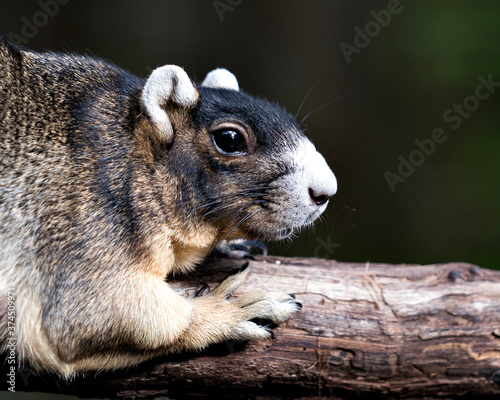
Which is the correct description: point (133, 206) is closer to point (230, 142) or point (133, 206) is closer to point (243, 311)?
point (230, 142)

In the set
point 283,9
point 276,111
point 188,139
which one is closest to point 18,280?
point 188,139

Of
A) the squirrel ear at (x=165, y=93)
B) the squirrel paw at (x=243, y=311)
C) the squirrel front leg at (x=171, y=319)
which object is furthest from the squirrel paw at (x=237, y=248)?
the squirrel ear at (x=165, y=93)

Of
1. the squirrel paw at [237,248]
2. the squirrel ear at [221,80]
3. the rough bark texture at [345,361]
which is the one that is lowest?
the rough bark texture at [345,361]

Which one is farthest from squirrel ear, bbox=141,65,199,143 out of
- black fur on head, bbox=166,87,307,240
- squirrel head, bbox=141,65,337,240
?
black fur on head, bbox=166,87,307,240

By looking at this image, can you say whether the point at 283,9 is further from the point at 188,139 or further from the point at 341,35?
the point at 188,139

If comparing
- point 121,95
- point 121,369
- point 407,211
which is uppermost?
point 407,211

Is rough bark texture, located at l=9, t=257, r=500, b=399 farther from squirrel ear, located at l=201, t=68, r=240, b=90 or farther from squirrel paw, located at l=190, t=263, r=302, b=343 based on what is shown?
squirrel ear, located at l=201, t=68, r=240, b=90

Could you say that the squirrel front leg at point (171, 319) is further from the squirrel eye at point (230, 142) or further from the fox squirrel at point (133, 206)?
the squirrel eye at point (230, 142)

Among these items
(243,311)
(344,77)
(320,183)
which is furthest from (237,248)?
(344,77)
